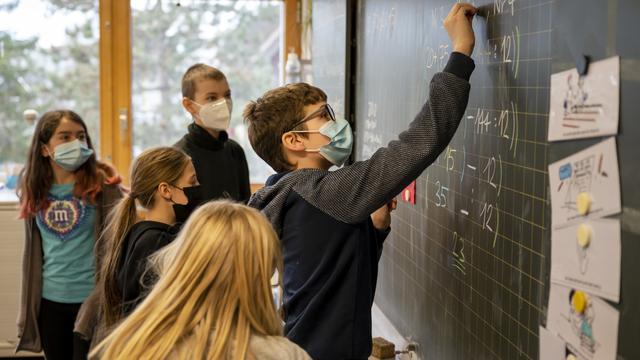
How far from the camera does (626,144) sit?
4.15ft

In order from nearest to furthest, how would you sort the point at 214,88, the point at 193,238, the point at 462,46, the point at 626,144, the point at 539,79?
the point at 626,144, the point at 193,238, the point at 539,79, the point at 462,46, the point at 214,88

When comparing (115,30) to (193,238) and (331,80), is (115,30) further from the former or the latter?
(193,238)

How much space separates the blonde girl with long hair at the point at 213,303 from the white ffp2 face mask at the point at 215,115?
176 cm

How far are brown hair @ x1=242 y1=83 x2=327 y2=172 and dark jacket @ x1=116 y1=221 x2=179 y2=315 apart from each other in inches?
20.0

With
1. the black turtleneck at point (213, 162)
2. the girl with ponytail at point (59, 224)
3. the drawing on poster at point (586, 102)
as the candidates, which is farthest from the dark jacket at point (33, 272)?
the drawing on poster at point (586, 102)

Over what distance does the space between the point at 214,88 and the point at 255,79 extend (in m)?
2.15

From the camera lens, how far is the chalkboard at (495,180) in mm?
1296

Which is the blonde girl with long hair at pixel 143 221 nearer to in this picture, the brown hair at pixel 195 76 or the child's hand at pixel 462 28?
the brown hair at pixel 195 76

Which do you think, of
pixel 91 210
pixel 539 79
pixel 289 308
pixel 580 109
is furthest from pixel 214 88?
pixel 580 109

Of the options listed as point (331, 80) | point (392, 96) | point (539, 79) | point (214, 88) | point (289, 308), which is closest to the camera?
point (539, 79)

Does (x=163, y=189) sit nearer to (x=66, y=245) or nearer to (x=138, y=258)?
(x=138, y=258)

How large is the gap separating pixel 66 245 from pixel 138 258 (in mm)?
1096

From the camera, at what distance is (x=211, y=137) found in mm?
3166

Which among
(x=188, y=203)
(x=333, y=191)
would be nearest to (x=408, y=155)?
(x=333, y=191)
